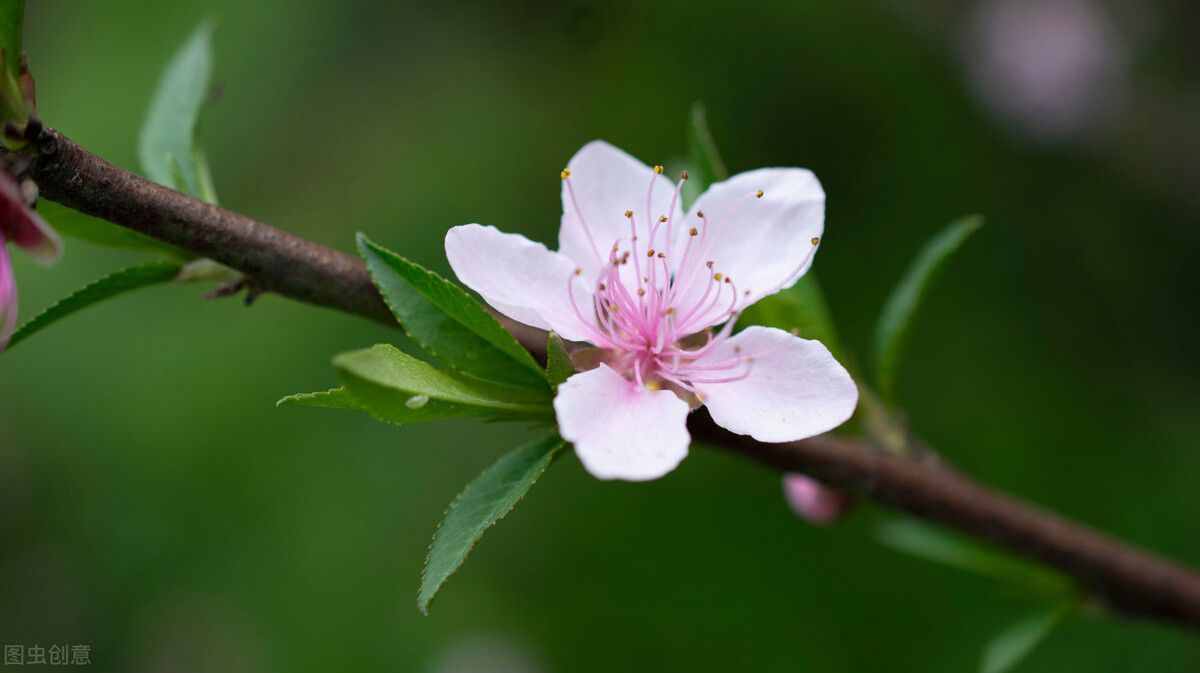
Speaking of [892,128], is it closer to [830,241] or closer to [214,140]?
[830,241]

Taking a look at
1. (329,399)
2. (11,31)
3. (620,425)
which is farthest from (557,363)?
(11,31)

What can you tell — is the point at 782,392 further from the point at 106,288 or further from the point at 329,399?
the point at 106,288

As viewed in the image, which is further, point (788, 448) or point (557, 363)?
point (788, 448)

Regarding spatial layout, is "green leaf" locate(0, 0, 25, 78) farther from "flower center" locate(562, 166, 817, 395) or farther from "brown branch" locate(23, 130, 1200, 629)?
"flower center" locate(562, 166, 817, 395)

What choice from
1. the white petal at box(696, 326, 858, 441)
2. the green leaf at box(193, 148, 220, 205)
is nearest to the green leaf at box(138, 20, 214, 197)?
the green leaf at box(193, 148, 220, 205)

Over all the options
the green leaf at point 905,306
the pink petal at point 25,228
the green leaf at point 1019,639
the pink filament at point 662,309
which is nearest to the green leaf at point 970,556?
the green leaf at point 1019,639
